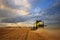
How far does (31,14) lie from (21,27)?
0.58ft

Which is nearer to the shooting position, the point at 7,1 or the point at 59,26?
the point at 59,26

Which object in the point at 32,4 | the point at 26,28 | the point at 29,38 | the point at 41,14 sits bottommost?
the point at 29,38

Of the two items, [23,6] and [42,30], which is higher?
[23,6]

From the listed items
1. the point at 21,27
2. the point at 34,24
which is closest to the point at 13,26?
the point at 21,27

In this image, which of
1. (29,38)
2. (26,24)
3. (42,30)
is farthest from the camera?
(26,24)

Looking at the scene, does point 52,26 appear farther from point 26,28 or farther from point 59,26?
point 26,28

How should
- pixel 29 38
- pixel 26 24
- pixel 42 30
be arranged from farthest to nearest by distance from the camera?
1. pixel 26 24
2. pixel 42 30
3. pixel 29 38

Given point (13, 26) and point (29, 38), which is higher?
point (13, 26)

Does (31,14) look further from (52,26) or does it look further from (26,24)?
(52,26)

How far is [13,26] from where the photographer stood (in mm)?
1497

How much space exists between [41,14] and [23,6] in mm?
214

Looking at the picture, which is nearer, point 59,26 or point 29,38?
point 29,38

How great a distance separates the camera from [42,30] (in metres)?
1.39

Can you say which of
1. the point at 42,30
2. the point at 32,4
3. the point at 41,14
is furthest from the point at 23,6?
the point at 42,30
